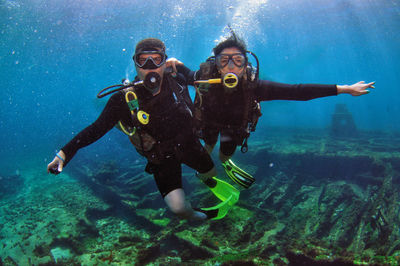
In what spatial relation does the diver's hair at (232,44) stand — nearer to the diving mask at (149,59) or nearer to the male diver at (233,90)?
the male diver at (233,90)

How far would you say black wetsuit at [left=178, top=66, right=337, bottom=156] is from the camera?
334 centimetres

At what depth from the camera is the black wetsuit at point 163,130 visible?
9.51ft

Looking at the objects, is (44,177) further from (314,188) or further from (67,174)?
(314,188)

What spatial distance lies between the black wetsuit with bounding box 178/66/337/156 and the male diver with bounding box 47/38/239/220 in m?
0.52

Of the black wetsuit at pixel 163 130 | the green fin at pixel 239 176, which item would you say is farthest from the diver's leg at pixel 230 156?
the black wetsuit at pixel 163 130

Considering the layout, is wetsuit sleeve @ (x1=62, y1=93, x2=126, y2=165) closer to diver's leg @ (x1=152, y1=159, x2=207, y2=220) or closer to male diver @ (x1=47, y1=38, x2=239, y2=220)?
male diver @ (x1=47, y1=38, x2=239, y2=220)

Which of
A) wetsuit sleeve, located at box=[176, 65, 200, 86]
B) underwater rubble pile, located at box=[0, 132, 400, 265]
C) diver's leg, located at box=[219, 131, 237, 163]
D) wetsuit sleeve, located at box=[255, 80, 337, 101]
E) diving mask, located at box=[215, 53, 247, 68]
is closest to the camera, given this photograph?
wetsuit sleeve, located at box=[255, 80, 337, 101]

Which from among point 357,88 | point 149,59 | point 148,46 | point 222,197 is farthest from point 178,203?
point 357,88

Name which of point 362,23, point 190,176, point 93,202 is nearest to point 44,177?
point 93,202

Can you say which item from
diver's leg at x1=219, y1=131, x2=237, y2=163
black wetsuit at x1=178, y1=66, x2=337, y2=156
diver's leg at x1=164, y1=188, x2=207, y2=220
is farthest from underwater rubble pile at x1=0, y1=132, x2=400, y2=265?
black wetsuit at x1=178, y1=66, x2=337, y2=156

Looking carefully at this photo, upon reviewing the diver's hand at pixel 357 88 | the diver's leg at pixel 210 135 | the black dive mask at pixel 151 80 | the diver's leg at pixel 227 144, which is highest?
the black dive mask at pixel 151 80

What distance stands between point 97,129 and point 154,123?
79cm

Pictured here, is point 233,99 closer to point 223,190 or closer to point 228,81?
point 228,81

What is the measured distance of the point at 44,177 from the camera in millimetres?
15828
